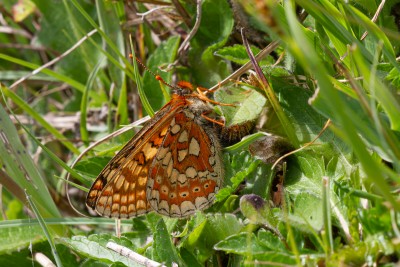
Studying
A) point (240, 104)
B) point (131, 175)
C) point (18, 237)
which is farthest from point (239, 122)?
point (18, 237)

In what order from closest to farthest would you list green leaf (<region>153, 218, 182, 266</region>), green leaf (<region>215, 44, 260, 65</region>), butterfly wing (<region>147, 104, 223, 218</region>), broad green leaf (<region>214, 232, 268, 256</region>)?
broad green leaf (<region>214, 232, 268, 256</region>) → green leaf (<region>153, 218, 182, 266</region>) → butterfly wing (<region>147, 104, 223, 218</region>) → green leaf (<region>215, 44, 260, 65</region>)

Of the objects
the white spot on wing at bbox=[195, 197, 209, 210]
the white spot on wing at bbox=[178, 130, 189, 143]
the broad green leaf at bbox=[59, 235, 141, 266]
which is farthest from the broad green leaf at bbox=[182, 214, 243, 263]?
the white spot on wing at bbox=[178, 130, 189, 143]

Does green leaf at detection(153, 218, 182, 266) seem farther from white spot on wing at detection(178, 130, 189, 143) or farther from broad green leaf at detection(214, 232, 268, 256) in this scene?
white spot on wing at detection(178, 130, 189, 143)

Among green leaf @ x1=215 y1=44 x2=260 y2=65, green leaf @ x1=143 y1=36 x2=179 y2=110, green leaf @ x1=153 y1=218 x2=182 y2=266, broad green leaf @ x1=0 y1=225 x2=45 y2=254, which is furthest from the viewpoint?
green leaf @ x1=143 y1=36 x2=179 y2=110

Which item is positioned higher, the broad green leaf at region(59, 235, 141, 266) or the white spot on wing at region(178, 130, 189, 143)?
the white spot on wing at region(178, 130, 189, 143)

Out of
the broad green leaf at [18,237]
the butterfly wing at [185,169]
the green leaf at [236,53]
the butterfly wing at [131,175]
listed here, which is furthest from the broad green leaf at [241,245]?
the broad green leaf at [18,237]

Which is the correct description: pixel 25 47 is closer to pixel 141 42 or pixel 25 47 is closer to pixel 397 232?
pixel 141 42

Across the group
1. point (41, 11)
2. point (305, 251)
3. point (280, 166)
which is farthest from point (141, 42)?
point (305, 251)
